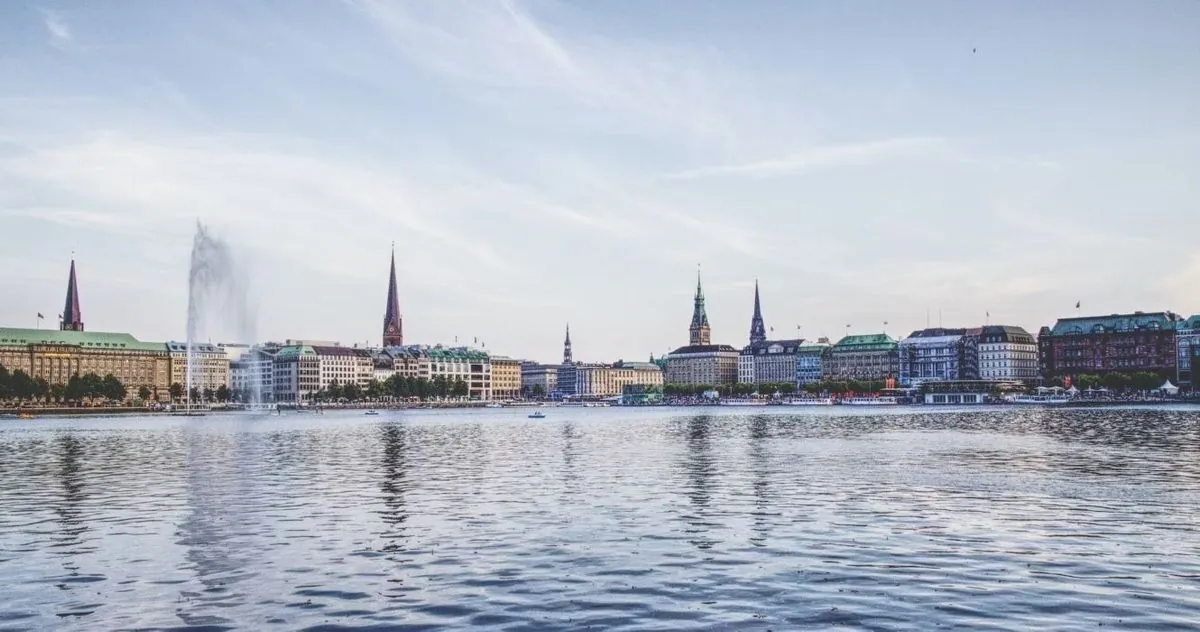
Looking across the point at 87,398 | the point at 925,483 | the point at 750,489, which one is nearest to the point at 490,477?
the point at 750,489

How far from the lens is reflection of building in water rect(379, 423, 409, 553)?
25656mm

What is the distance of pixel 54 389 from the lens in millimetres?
180875

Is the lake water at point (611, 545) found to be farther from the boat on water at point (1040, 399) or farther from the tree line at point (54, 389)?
the boat on water at point (1040, 399)

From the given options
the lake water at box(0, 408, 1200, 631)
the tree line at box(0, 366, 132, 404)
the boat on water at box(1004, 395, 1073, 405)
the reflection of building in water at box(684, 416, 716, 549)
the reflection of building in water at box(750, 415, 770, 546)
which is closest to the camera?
the lake water at box(0, 408, 1200, 631)

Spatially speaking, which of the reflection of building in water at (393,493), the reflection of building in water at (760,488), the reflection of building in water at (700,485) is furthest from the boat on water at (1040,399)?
the reflection of building in water at (393,493)

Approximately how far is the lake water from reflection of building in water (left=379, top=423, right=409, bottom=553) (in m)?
0.14

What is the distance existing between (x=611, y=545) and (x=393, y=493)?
1348 cm

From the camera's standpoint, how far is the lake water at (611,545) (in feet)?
57.1

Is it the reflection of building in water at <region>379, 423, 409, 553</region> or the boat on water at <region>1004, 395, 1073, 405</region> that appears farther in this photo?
the boat on water at <region>1004, 395, 1073, 405</region>

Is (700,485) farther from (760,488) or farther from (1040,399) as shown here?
(1040,399)

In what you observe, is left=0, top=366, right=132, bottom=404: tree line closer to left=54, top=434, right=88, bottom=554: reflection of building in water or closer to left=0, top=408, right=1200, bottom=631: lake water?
left=54, top=434, right=88, bottom=554: reflection of building in water

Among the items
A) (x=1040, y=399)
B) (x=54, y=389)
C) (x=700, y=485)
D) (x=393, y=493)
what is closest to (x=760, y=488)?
(x=700, y=485)

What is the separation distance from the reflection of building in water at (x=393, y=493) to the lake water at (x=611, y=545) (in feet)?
0.46

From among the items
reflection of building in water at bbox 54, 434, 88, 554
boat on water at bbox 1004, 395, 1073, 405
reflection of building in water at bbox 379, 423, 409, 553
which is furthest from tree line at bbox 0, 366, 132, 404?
boat on water at bbox 1004, 395, 1073, 405
